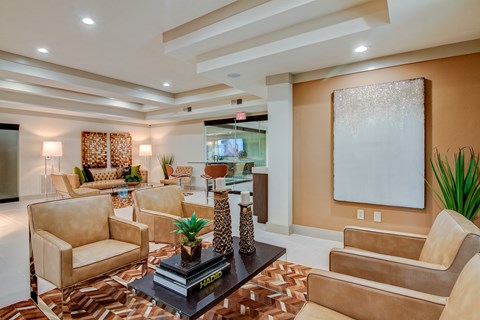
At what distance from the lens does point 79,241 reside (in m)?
2.38

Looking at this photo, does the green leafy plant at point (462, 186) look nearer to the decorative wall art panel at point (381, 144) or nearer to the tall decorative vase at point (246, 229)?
the decorative wall art panel at point (381, 144)

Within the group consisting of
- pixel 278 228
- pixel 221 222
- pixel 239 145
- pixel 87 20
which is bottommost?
pixel 278 228

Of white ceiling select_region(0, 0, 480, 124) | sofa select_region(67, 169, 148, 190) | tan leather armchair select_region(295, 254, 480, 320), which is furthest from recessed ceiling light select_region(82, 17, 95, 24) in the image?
sofa select_region(67, 169, 148, 190)

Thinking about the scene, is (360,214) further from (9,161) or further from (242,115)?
(9,161)

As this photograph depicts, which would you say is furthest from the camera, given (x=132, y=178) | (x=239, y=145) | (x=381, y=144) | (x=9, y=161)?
(x=132, y=178)

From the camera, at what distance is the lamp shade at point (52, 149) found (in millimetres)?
7000

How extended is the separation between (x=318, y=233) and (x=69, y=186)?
5.83 m

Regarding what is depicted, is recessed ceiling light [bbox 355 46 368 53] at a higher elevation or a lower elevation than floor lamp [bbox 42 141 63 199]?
higher

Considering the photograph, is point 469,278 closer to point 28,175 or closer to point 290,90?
point 290,90

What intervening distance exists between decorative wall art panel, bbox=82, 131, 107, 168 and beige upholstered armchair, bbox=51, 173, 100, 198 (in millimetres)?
1820

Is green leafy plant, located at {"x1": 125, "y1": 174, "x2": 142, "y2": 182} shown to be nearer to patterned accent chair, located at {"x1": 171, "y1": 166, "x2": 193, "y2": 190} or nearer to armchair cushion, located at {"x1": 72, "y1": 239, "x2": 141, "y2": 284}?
patterned accent chair, located at {"x1": 171, "y1": 166, "x2": 193, "y2": 190}

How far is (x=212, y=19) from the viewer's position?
313 centimetres

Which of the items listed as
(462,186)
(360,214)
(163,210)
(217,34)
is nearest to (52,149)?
(163,210)

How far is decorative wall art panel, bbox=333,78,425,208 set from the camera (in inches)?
125
